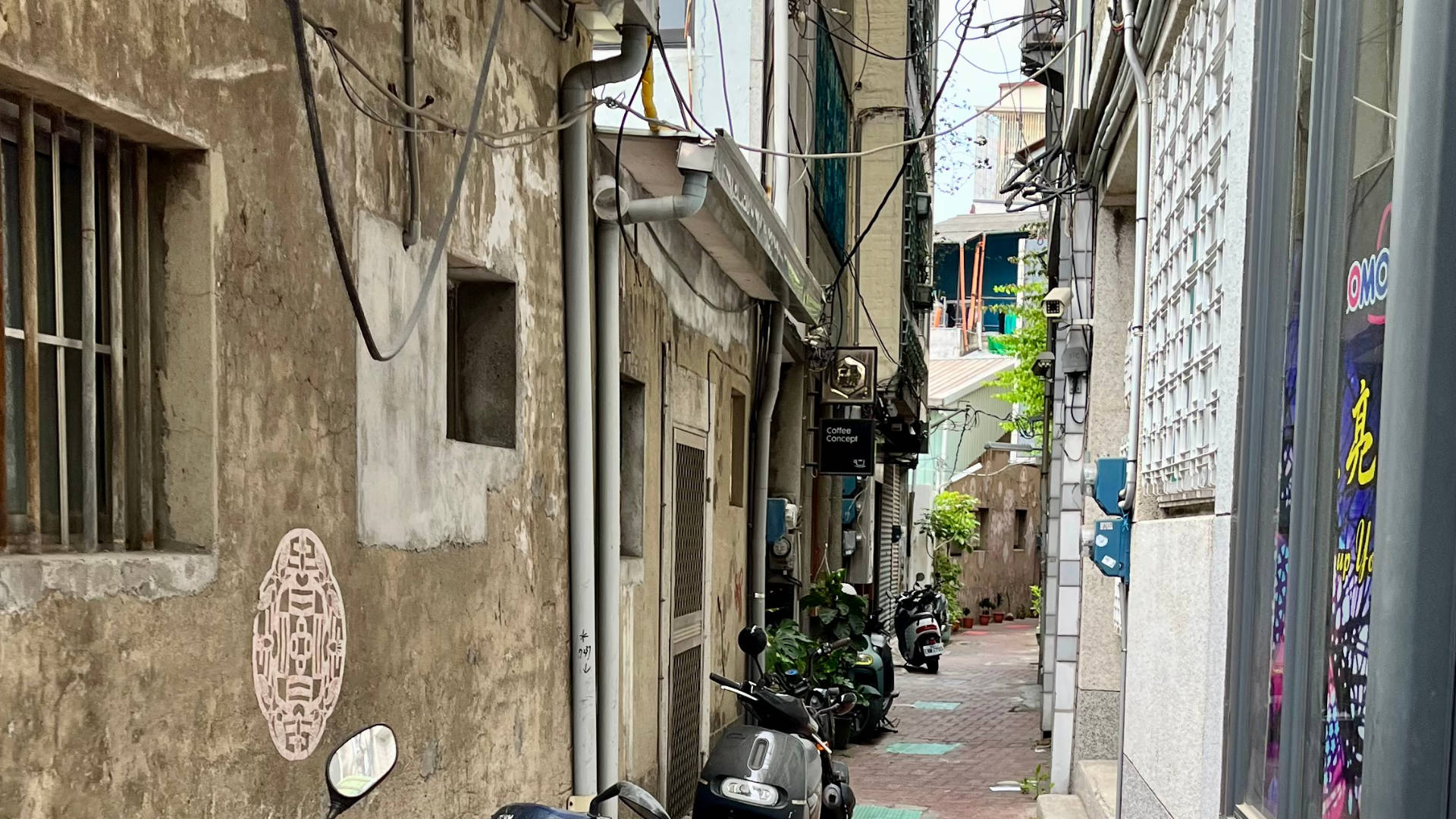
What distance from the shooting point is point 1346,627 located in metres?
2.90

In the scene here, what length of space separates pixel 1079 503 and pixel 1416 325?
9.62m

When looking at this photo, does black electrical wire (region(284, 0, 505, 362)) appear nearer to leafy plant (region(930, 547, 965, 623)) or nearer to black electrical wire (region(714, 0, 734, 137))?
black electrical wire (region(714, 0, 734, 137))

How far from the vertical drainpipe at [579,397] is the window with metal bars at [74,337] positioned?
2770 mm

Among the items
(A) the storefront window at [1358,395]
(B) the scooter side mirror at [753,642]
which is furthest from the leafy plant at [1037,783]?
(A) the storefront window at [1358,395]

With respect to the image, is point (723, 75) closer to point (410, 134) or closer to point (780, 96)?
point (780, 96)

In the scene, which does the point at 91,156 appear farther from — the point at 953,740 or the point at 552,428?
the point at 953,740

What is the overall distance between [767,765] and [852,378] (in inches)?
316

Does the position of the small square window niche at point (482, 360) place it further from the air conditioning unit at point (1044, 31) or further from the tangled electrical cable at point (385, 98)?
the air conditioning unit at point (1044, 31)

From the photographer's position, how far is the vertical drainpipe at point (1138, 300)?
260 inches

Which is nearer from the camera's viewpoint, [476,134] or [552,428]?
[476,134]

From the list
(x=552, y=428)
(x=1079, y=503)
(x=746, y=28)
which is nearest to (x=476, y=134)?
(x=552, y=428)

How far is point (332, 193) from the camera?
12.8 ft

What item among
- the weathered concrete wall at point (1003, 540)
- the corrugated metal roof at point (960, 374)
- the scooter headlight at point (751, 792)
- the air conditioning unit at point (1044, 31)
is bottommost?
the weathered concrete wall at point (1003, 540)

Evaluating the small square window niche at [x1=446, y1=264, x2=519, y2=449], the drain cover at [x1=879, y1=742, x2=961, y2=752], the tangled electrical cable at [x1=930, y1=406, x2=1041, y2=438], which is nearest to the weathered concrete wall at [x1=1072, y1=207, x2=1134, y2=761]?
the drain cover at [x1=879, y1=742, x2=961, y2=752]
